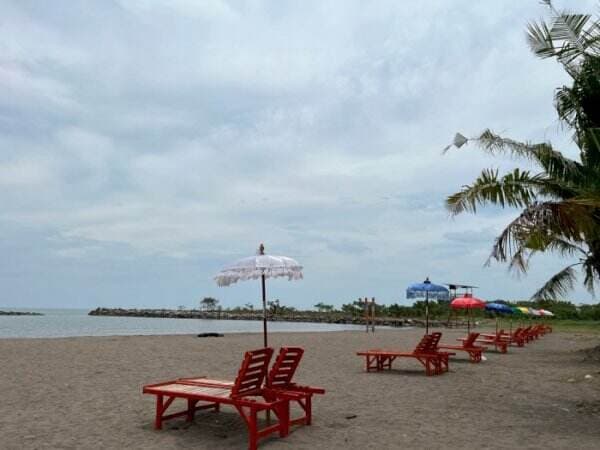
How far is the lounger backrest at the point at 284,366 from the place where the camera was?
6.98 meters

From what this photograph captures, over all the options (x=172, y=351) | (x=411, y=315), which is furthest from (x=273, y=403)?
(x=411, y=315)

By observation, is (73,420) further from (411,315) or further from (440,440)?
(411,315)

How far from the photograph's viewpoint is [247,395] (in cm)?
653

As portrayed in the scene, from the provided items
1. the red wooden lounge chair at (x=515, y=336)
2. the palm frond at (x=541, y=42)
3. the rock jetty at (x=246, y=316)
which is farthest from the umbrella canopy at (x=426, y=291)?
the rock jetty at (x=246, y=316)

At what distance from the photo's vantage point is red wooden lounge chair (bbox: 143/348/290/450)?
612cm

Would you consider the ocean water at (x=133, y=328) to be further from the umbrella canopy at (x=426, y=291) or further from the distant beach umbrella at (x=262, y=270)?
the distant beach umbrella at (x=262, y=270)

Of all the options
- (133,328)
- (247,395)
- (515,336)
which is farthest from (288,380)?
(133,328)

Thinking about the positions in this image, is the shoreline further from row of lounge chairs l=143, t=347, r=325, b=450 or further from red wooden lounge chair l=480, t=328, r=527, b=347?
row of lounge chairs l=143, t=347, r=325, b=450

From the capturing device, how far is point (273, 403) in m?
6.30

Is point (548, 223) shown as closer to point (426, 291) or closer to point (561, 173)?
point (561, 173)

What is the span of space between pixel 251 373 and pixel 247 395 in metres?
0.24

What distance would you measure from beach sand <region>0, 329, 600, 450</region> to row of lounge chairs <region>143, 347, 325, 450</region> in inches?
7.2

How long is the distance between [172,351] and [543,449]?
13.1 meters

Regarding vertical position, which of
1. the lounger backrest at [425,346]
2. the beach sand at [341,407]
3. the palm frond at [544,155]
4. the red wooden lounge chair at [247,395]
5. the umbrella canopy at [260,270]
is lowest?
the beach sand at [341,407]
